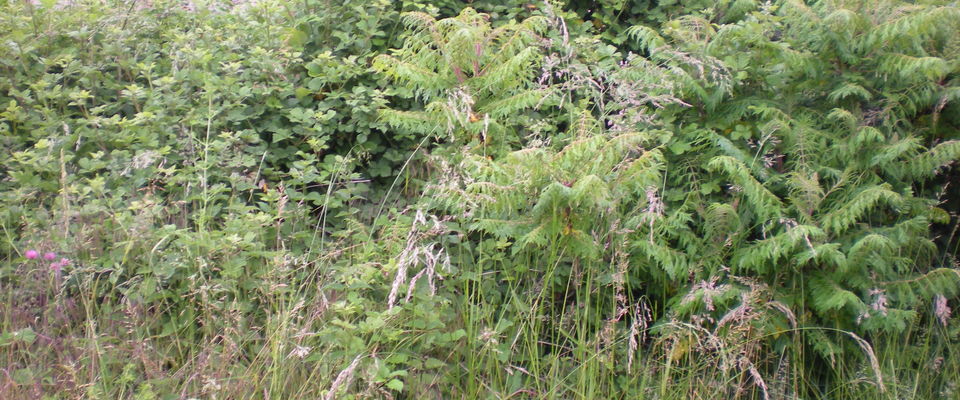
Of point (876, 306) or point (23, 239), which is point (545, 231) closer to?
point (876, 306)

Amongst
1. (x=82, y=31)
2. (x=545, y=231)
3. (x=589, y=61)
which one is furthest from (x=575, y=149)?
(x=82, y=31)

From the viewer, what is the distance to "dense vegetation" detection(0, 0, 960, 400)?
317 cm

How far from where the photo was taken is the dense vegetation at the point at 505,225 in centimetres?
317

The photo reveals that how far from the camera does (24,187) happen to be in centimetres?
371

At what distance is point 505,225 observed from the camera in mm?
3418

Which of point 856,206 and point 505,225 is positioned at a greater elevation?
point 856,206

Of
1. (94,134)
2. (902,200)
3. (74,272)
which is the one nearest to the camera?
(74,272)

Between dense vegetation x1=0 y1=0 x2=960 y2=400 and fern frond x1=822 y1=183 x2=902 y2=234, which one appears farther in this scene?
fern frond x1=822 y1=183 x2=902 y2=234

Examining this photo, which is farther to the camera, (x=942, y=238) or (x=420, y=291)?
(x=942, y=238)

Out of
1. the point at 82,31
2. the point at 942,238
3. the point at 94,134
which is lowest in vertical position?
the point at 942,238

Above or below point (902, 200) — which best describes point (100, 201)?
below

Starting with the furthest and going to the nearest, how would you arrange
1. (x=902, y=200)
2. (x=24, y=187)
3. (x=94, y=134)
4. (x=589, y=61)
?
(x=589, y=61) → (x=94, y=134) → (x=24, y=187) → (x=902, y=200)

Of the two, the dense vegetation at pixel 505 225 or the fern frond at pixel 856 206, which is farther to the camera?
the fern frond at pixel 856 206

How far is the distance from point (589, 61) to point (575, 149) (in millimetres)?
1411
